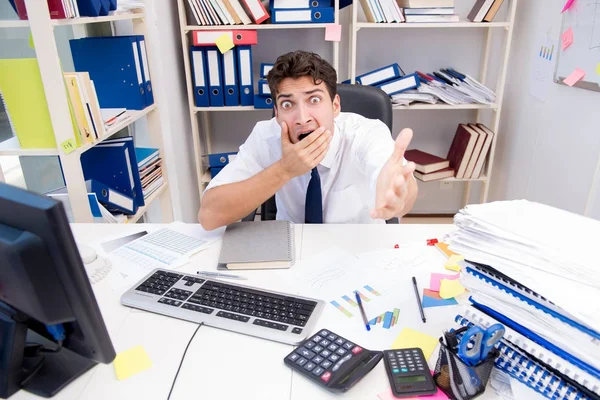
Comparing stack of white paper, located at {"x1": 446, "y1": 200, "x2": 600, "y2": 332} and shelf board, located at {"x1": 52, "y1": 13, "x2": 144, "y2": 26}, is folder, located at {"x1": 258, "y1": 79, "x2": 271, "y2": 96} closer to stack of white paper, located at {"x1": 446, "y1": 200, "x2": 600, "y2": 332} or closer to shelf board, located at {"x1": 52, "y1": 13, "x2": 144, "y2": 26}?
shelf board, located at {"x1": 52, "y1": 13, "x2": 144, "y2": 26}

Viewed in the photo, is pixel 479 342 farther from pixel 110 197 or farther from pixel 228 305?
pixel 110 197

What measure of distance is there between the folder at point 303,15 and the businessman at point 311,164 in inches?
40.0

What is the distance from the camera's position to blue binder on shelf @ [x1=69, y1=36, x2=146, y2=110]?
1958mm

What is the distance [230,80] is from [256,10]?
41 cm

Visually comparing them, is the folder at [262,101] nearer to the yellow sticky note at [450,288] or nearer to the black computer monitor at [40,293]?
the yellow sticky note at [450,288]

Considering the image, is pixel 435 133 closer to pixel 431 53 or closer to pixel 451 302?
pixel 431 53

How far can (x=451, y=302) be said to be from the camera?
97 cm

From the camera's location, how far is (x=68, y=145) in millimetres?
1488

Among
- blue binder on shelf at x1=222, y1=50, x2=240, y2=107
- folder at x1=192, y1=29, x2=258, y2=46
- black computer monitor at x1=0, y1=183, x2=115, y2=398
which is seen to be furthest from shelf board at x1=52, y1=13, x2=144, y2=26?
black computer monitor at x1=0, y1=183, x2=115, y2=398

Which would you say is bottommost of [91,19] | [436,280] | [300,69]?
[436,280]

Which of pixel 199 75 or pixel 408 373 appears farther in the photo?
pixel 199 75

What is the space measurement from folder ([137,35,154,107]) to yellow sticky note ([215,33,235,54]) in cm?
40

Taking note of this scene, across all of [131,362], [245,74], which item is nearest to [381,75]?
[245,74]

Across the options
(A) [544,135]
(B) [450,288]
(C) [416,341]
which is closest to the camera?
(C) [416,341]
